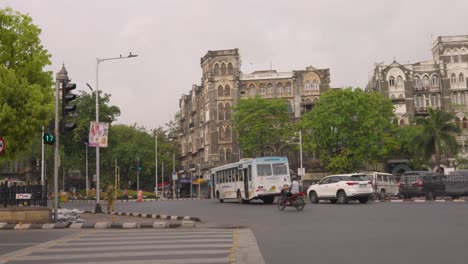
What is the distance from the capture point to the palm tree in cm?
5691

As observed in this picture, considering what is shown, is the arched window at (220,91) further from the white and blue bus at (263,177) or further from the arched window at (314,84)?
the white and blue bus at (263,177)

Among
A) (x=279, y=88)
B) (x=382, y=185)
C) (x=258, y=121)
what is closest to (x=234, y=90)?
(x=279, y=88)

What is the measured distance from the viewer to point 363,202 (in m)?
31.3

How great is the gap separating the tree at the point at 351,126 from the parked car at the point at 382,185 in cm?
1828

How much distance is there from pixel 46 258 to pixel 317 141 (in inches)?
2052

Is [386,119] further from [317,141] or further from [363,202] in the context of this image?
[363,202]

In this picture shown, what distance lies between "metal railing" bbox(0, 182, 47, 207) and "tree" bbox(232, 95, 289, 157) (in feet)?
140

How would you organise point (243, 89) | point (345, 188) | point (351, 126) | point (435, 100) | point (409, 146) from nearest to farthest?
point (345, 188) → point (351, 126) → point (409, 146) → point (435, 100) → point (243, 89)

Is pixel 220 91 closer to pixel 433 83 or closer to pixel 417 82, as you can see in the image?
pixel 417 82

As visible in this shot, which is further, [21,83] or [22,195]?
[21,83]

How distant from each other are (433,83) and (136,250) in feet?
214

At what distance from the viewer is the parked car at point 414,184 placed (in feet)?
114

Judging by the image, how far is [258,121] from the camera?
209 ft

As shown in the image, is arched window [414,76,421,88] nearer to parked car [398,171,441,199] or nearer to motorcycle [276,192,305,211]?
parked car [398,171,441,199]
